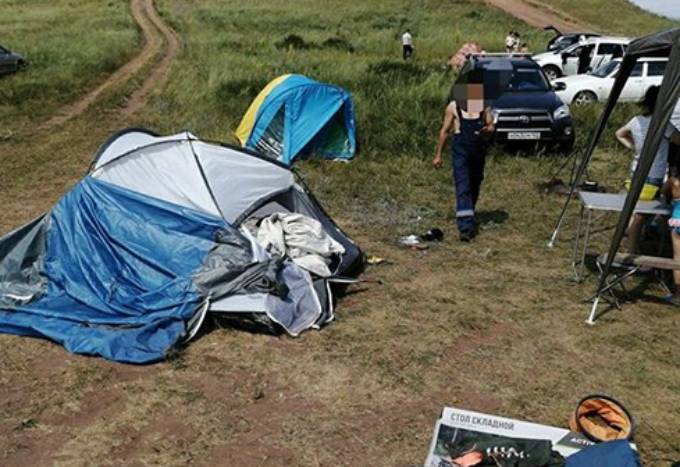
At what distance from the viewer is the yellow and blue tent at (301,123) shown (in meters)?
10.8

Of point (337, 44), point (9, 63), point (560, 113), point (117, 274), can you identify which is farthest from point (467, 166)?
point (337, 44)

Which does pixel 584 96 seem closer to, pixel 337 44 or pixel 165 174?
pixel 165 174

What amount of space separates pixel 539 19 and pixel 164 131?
36.2 m

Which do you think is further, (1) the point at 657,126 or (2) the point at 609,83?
(2) the point at 609,83

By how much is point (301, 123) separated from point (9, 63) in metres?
13.7

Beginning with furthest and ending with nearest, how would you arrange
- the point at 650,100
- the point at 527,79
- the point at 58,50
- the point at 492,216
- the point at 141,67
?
the point at 58,50 < the point at 141,67 < the point at 527,79 < the point at 492,216 < the point at 650,100

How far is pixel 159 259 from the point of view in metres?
5.77

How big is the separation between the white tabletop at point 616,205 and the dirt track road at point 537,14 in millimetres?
36336

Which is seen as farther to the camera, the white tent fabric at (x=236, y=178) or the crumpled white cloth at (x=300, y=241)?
the white tent fabric at (x=236, y=178)

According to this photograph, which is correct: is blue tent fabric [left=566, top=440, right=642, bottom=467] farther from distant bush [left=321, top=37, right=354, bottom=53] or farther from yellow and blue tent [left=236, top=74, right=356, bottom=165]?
distant bush [left=321, top=37, right=354, bottom=53]

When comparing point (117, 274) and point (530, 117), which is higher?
point (117, 274)

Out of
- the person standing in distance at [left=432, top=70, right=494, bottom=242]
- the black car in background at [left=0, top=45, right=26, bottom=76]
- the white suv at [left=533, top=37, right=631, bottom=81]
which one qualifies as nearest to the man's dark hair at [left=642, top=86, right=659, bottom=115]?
the person standing in distance at [left=432, top=70, right=494, bottom=242]

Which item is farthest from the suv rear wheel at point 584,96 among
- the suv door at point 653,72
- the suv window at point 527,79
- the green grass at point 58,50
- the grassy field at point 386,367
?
the green grass at point 58,50

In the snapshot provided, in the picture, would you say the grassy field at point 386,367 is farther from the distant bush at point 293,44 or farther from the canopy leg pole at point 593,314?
the distant bush at point 293,44
